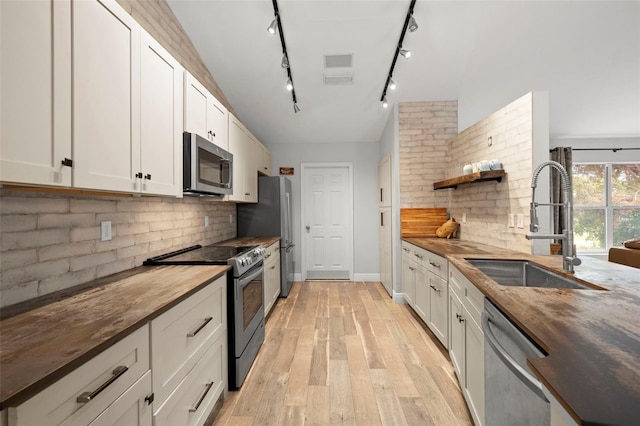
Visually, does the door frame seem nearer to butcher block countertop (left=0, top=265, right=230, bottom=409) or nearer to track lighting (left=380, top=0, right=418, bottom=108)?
track lighting (left=380, top=0, right=418, bottom=108)

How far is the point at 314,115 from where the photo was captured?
414cm

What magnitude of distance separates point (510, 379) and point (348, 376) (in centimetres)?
134

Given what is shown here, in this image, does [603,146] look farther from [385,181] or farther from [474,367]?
[474,367]

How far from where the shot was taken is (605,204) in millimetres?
5016

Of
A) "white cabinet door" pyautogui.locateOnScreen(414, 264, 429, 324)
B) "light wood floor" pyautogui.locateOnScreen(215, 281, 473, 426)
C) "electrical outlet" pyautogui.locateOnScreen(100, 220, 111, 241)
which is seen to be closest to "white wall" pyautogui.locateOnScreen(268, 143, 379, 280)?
"light wood floor" pyautogui.locateOnScreen(215, 281, 473, 426)

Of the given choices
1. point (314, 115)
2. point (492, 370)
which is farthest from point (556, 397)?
point (314, 115)

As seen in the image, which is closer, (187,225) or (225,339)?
(225,339)

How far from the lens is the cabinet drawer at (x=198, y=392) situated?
3.97 feet

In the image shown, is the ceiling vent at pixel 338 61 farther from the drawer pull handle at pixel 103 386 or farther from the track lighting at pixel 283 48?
the drawer pull handle at pixel 103 386

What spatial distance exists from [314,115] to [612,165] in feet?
18.5

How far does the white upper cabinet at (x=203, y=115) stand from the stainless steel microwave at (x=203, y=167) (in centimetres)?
12

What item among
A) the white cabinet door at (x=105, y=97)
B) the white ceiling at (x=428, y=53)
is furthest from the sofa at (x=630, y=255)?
the white cabinet door at (x=105, y=97)

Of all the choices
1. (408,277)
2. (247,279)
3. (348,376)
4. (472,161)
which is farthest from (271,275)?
(472,161)

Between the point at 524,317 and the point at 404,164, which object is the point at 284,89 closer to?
the point at 404,164
